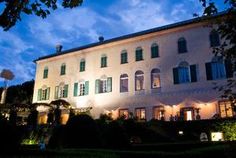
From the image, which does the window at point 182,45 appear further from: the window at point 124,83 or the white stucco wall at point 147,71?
the window at point 124,83

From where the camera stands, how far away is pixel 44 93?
34.6 meters

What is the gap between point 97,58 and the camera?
103 ft

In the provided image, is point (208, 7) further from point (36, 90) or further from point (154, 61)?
point (36, 90)

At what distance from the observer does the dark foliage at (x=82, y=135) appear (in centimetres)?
1288

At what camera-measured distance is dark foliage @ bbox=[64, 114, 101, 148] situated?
42.3 ft

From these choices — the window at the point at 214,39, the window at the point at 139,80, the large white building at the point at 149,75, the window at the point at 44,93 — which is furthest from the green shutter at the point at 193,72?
the window at the point at 44,93

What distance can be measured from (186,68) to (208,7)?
20988mm

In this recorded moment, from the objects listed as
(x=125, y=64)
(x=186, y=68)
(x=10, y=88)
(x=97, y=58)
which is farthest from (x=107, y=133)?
(x=10, y=88)

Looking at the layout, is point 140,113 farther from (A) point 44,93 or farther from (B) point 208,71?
(A) point 44,93

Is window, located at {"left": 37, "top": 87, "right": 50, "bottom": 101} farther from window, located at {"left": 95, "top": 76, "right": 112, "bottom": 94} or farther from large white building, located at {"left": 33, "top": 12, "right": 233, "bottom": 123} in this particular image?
window, located at {"left": 95, "top": 76, "right": 112, "bottom": 94}

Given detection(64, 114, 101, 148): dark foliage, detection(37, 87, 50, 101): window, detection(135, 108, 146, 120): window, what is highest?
detection(37, 87, 50, 101): window

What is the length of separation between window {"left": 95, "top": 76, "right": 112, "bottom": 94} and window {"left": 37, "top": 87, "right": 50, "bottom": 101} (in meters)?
7.45

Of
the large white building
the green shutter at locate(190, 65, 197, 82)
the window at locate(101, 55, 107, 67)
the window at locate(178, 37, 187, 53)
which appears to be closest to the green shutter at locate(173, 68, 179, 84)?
the large white building

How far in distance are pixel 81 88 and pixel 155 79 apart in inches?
361
